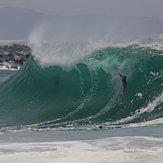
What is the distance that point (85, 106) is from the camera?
1853 centimetres

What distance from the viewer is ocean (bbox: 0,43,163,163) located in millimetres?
10875

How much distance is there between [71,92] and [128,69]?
261cm

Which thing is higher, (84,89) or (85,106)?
(84,89)

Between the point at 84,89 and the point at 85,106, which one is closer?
the point at 85,106

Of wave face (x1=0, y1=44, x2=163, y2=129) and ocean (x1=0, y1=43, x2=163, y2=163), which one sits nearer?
ocean (x1=0, y1=43, x2=163, y2=163)

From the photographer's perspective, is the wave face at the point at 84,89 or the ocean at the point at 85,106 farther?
the wave face at the point at 84,89

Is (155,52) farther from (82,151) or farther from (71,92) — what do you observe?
(82,151)

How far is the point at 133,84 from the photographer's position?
19.1m

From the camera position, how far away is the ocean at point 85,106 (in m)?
10.9

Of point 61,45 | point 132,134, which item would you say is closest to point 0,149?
point 132,134

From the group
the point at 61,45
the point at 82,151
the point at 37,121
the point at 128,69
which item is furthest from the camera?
the point at 61,45

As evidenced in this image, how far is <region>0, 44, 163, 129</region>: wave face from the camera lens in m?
17.1

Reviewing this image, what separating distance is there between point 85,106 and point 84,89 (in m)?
1.71

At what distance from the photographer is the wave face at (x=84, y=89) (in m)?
17.1
